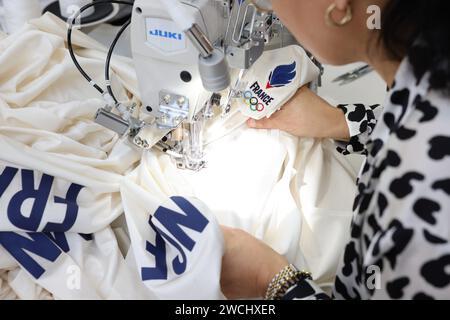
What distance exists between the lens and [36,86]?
3.33ft

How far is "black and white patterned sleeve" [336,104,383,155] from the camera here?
1.05 meters

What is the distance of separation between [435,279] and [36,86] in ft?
2.79

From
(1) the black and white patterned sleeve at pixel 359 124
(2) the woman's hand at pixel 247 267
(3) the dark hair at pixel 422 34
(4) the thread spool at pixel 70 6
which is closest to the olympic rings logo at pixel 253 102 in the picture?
(1) the black and white patterned sleeve at pixel 359 124

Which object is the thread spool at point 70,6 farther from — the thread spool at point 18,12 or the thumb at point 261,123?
the thumb at point 261,123

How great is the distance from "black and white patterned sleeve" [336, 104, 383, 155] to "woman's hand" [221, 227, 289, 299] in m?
0.37

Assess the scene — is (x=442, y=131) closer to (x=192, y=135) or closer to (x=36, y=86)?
(x=192, y=135)

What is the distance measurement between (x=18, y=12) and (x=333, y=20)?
0.98 meters

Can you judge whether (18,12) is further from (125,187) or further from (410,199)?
(410,199)

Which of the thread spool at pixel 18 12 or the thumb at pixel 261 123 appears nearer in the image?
the thumb at pixel 261 123

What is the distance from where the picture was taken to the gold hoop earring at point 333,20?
633 millimetres

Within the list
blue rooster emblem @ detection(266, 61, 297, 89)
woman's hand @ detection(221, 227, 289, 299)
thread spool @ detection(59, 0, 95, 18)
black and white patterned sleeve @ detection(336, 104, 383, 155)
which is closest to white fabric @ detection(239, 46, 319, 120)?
blue rooster emblem @ detection(266, 61, 297, 89)

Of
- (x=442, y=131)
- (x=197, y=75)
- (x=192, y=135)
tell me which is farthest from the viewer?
(x=192, y=135)

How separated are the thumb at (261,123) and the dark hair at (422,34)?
467mm

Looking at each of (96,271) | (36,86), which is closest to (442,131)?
(96,271)
